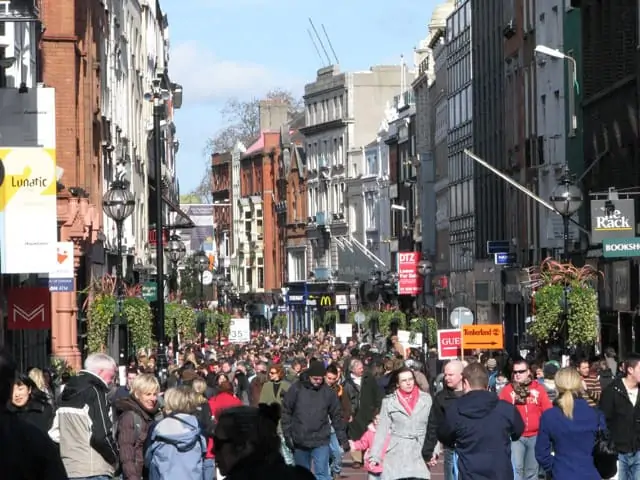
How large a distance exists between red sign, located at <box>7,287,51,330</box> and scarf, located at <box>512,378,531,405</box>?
45.1ft

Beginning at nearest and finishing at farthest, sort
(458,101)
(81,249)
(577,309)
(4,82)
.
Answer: (4,82) < (577,309) < (81,249) < (458,101)

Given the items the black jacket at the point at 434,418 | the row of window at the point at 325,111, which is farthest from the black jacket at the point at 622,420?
the row of window at the point at 325,111

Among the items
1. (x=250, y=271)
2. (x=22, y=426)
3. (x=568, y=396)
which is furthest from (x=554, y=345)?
(x=250, y=271)

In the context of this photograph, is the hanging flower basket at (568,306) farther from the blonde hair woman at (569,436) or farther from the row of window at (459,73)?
the row of window at (459,73)

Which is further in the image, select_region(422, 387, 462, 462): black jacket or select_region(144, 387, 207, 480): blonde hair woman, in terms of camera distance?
select_region(422, 387, 462, 462): black jacket

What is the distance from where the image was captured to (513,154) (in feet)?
226

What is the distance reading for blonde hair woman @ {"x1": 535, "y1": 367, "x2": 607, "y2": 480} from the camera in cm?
1603

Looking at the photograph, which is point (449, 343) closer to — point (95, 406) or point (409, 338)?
point (409, 338)

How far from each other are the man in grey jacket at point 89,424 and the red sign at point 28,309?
58.0ft

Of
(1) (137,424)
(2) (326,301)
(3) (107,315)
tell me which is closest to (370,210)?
(2) (326,301)

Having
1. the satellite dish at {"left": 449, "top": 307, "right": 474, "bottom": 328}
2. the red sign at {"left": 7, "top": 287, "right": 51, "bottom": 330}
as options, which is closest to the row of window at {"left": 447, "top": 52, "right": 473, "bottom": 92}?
the satellite dish at {"left": 449, "top": 307, "right": 474, "bottom": 328}

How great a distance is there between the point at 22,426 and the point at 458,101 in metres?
81.1

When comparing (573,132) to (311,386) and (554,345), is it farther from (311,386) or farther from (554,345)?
(311,386)

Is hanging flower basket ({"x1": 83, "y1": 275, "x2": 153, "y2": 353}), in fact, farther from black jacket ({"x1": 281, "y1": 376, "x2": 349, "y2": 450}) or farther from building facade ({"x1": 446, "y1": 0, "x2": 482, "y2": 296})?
building facade ({"x1": 446, "y1": 0, "x2": 482, "y2": 296})
